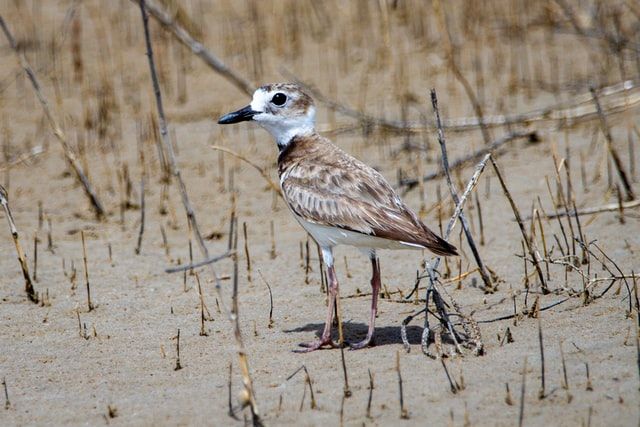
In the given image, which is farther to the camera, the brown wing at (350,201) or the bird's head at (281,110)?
the bird's head at (281,110)

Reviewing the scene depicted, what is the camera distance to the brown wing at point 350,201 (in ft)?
19.5

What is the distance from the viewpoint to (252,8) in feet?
47.3

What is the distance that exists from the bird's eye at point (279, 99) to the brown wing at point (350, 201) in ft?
1.67

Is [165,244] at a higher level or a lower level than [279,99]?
lower

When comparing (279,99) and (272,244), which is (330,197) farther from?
(272,244)

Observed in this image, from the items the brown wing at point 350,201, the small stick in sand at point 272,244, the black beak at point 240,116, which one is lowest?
the small stick in sand at point 272,244

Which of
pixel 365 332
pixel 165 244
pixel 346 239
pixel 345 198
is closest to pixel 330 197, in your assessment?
pixel 345 198

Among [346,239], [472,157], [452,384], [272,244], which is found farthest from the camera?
[472,157]

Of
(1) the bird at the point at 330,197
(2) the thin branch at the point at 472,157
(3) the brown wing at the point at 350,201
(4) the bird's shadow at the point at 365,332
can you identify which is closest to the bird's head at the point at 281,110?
(1) the bird at the point at 330,197

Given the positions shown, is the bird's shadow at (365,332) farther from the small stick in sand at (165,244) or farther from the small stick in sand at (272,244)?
the small stick in sand at (165,244)

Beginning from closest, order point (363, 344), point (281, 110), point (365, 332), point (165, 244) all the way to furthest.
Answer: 1. point (363, 344)
2. point (365, 332)
3. point (281, 110)
4. point (165, 244)

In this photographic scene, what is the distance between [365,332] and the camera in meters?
6.46

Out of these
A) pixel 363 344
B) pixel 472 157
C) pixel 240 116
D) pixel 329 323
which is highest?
pixel 240 116

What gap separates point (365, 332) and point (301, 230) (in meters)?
2.65
